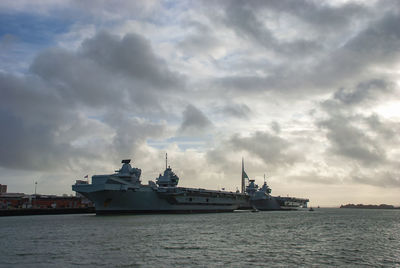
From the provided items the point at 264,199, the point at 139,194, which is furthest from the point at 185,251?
the point at 264,199

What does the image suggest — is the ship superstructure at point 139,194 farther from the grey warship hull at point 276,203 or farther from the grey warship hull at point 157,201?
the grey warship hull at point 276,203

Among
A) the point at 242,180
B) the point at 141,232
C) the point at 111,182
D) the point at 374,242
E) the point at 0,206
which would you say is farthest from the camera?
the point at 242,180

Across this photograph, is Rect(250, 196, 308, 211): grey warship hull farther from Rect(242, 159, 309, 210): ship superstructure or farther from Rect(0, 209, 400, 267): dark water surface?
Rect(0, 209, 400, 267): dark water surface

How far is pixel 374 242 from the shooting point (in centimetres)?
3056

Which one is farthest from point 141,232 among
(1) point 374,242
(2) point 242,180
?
(2) point 242,180

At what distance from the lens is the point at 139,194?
207 feet

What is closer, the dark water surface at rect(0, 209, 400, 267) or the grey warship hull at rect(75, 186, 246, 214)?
the dark water surface at rect(0, 209, 400, 267)

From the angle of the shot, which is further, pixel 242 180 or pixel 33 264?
pixel 242 180

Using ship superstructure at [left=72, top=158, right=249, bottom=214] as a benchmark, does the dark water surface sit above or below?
below

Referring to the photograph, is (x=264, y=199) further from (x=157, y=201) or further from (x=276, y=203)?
(x=157, y=201)

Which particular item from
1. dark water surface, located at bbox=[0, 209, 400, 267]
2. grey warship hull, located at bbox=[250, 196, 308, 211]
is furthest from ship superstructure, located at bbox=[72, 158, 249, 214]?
grey warship hull, located at bbox=[250, 196, 308, 211]

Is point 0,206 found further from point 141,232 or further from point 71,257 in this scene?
point 71,257

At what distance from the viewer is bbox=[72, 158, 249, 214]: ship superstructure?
5853cm

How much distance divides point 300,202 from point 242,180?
1051 inches
